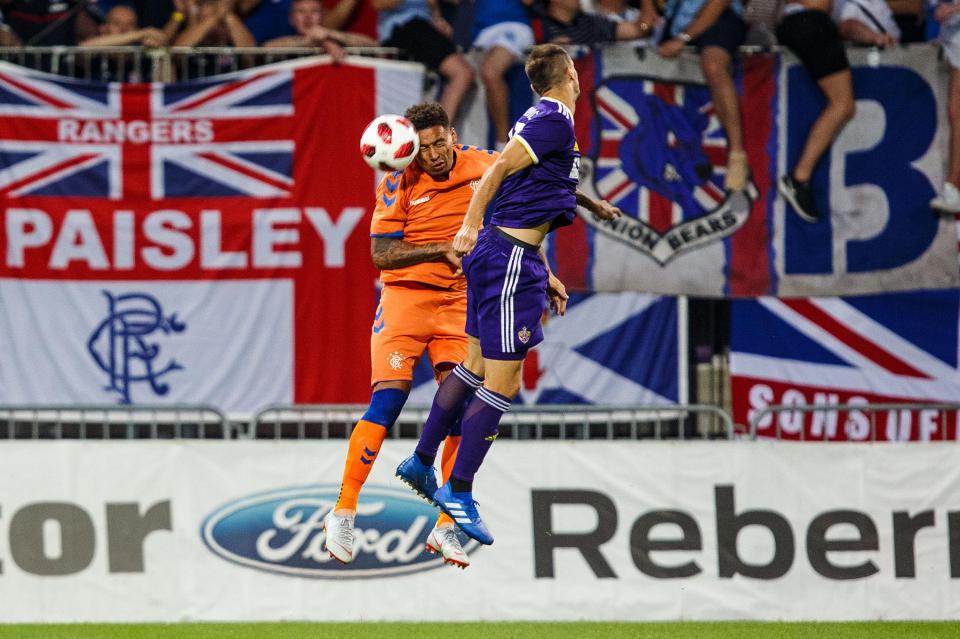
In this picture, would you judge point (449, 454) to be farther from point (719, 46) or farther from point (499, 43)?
point (719, 46)

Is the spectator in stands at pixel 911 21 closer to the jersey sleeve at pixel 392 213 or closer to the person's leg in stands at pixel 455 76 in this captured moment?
the person's leg in stands at pixel 455 76

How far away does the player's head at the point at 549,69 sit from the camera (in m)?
8.20

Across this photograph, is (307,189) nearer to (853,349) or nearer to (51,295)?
(51,295)

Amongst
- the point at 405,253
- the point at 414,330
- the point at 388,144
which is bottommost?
the point at 414,330

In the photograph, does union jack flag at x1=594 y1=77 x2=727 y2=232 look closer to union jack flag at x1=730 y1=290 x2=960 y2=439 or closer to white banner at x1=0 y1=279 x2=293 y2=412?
union jack flag at x1=730 y1=290 x2=960 y2=439

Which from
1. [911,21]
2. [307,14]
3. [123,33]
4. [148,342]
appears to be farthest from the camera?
[911,21]

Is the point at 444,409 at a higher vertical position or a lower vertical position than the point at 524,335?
lower

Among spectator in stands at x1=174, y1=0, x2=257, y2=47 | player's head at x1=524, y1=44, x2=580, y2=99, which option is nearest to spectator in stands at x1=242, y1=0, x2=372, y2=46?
spectator in stands at x1=174, y1=0, x2=257, y2=47

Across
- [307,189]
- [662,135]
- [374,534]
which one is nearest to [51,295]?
[307,189]

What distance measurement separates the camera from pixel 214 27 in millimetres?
14141

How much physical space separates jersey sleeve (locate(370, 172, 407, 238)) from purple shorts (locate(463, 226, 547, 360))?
71 cm

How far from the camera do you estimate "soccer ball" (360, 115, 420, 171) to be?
28.0 ft

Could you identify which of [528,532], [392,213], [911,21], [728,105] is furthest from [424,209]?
[911,21]

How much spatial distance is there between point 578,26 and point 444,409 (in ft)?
20.9
